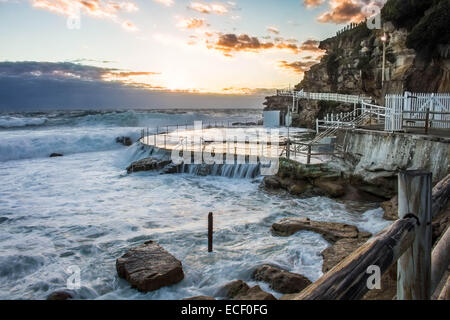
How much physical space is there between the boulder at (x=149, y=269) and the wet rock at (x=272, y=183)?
8.81 metres

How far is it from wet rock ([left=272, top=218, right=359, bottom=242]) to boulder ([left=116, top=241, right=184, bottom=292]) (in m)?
4.10

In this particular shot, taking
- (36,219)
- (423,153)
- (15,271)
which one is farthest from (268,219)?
(36,219)

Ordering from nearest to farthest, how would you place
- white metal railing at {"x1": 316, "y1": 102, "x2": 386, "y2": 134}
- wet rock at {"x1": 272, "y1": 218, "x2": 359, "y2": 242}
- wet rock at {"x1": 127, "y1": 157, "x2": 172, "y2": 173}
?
wet rock at {"x1": 272, "y1": 218, "x2": 359, "y2": 242}
white metal railing at {"x1": 316, "y1": 102, "x2": 386, "y2": 134}
wet rock at {"x1": 127, "y1": 157, "x2": 172, "y2": 173}

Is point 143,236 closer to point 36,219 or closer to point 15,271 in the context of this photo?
point 15,271

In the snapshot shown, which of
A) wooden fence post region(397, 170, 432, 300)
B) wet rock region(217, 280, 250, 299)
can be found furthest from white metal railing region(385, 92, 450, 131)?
wooden fence post region(397, 170, 432, 300)

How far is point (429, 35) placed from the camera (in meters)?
23.1

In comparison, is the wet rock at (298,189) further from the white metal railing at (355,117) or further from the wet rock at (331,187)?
the white metal railing at (355,117)

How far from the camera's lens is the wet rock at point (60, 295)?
659cm

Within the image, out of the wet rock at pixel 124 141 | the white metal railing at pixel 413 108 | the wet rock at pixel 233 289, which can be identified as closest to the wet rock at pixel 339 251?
the wet rock at pixel 233 289

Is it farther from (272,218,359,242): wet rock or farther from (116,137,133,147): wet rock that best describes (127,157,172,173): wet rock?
(116,137,133,147): wet rock

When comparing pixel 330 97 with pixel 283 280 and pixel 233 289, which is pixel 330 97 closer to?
pixel 283 280

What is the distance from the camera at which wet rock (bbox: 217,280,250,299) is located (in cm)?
661

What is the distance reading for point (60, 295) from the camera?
6.68 metres
